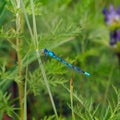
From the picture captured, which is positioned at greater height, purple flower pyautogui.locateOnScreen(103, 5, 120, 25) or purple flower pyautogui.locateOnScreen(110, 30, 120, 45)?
purple flower pyautogui.locateOnScreen(103, 5, 120, 25)

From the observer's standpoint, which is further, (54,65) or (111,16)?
(111,16)

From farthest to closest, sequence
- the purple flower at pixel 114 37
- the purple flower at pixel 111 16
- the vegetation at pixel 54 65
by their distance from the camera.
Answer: the purple flower at pixel 111 16
the purple flower at pixel 114 37
the vegetation at pixel 54 65

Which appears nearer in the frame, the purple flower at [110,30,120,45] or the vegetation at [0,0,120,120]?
the vegetation at [0,0,120,120]

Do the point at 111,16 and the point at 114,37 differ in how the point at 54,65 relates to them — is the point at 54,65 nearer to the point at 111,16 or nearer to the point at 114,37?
the point at 114,37

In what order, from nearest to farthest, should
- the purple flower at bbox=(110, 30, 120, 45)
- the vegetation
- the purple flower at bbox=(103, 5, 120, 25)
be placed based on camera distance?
the vegetation, the purple flower at bbox=(110, 30, 120, 45), the purple flower at bbox=(103, 5, 120, 25)

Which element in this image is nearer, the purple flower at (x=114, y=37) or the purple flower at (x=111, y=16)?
the purple flower at (x=114, y=37)

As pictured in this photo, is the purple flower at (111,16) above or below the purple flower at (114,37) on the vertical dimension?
above

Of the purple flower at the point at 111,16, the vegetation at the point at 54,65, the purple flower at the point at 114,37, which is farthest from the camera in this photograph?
the purple flower at the point at 111,16

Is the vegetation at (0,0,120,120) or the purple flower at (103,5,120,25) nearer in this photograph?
the vegetation at (0,0,120,120)

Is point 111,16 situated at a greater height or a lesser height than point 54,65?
lesser

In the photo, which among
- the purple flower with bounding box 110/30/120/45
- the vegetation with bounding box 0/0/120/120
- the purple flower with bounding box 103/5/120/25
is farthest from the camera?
the purple flower with bounding box 103/5/120/25

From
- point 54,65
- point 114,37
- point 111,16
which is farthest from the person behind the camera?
point 111,16

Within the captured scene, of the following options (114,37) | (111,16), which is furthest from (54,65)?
(111,16)
